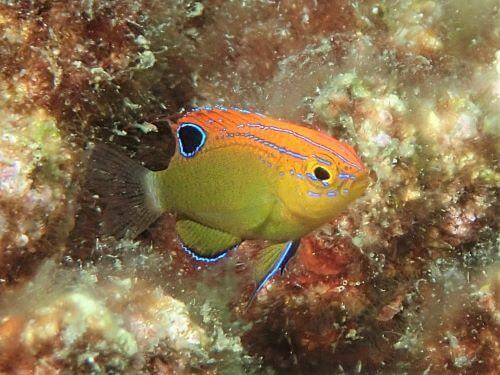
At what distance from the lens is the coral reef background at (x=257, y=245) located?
8.30 feet

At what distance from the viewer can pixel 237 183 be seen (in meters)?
2.31

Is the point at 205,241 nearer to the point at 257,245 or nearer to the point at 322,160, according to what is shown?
the point at 322,160

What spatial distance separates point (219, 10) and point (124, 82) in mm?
796

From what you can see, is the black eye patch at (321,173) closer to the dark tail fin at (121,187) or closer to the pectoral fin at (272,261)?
the pectoral fin at (272,261)

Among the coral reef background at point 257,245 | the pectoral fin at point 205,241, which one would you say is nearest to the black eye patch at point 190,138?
the coral reef background at point 257,245

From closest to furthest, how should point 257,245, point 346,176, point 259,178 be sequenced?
point 346,176 < point 259,178 < point 257,245

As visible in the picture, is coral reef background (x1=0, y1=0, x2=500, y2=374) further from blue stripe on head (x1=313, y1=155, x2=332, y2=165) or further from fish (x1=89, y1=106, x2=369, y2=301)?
blue stripe on head (x1=313, y1=155, x2=332, y2=165)

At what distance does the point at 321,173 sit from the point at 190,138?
2.13 ft

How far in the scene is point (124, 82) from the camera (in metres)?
2.94

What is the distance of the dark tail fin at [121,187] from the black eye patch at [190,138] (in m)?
0.28

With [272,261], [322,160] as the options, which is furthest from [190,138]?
[272,261]

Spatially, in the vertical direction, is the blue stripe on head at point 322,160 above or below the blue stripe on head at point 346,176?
above

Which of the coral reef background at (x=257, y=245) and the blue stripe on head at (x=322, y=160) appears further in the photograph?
the coral reef background at (x=257, y=245)

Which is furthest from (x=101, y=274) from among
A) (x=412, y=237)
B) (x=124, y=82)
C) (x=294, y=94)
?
(x=412, y=237)
